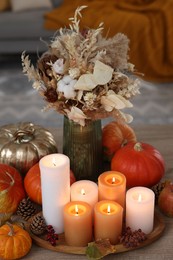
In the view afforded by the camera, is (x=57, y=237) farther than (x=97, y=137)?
No

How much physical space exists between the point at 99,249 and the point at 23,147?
0.38 m

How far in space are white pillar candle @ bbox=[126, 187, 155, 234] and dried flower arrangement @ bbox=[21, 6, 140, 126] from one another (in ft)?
0.60

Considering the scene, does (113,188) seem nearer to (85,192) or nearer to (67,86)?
(85,192)

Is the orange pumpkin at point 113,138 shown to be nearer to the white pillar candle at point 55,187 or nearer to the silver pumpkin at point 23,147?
the silver pumpkin at point 23,147

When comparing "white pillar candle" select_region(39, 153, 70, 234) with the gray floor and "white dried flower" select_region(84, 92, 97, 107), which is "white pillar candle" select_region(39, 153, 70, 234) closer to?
"white dried flower" select_region(84, 92, 97, 107)

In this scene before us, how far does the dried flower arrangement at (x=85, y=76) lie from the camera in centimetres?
112

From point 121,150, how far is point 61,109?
0.21 m

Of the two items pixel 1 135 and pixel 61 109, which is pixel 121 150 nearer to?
pixel 61 109

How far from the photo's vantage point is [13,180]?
3.86ft

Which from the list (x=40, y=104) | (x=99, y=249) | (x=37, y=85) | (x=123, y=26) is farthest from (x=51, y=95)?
(x=123, y=26)

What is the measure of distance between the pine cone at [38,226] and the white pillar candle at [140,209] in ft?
0.64

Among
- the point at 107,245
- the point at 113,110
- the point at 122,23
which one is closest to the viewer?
the point at 107,245

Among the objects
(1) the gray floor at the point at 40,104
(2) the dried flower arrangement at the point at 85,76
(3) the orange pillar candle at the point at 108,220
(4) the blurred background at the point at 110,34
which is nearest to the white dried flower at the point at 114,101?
(2) the dried flower arrangement at the point at 85,76

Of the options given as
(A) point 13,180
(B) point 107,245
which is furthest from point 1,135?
(B) point 107,245
